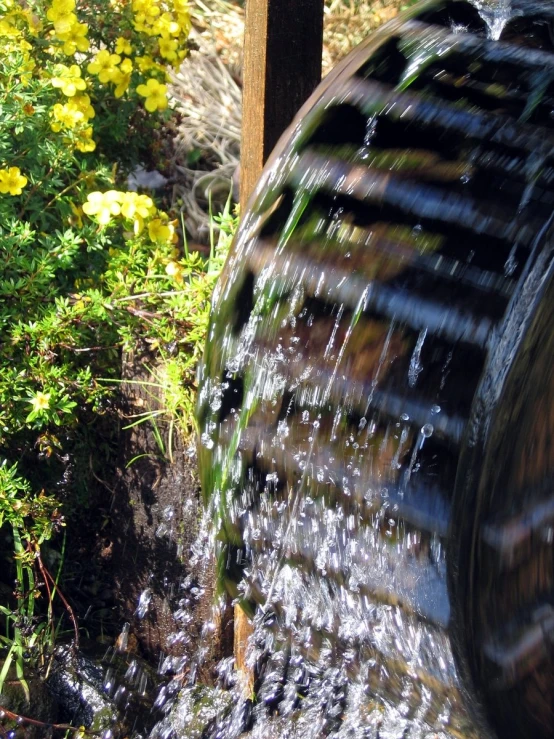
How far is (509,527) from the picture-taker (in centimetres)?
171

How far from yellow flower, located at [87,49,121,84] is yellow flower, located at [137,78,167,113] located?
11cm

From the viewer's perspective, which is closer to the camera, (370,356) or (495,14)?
(370,356)

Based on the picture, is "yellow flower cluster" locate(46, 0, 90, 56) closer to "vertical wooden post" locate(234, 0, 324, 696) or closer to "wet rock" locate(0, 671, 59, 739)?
"vertical wooden post" locate(234, 0, 324, 696)

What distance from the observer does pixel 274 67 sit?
7.95 feet

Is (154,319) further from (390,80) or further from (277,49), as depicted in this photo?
(390,80)

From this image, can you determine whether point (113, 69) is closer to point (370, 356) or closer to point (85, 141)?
point (85, 141)

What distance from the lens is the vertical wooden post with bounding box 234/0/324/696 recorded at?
2387 millimetres

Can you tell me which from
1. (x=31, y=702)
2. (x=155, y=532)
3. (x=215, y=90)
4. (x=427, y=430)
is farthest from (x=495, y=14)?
(x=215, y=90)

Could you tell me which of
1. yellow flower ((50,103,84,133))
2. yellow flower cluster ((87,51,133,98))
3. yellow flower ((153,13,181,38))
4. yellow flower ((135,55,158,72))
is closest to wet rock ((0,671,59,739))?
yellow flower ((50,103,84,133))

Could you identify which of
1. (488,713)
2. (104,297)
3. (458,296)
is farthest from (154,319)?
(488,713)

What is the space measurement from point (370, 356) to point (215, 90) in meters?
4.07

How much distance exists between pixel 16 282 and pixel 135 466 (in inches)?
27.8

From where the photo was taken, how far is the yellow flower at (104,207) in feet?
9.59

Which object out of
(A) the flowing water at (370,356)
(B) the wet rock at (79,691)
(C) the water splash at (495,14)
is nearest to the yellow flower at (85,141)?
(A) the flowing water at (370,356)
